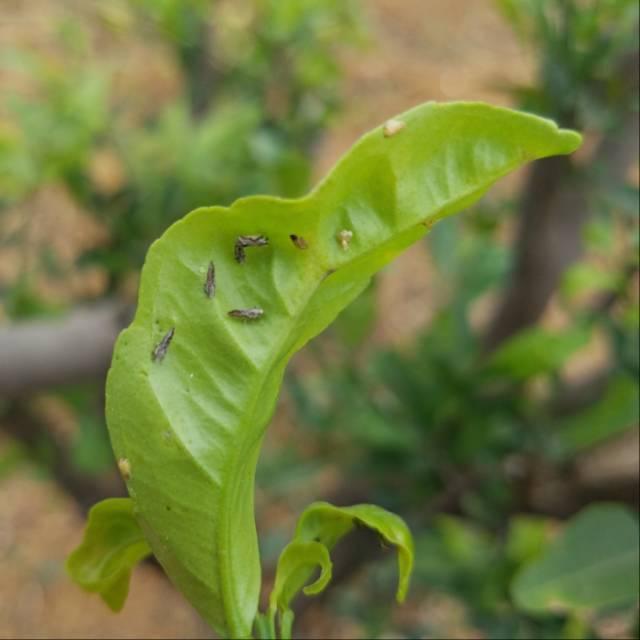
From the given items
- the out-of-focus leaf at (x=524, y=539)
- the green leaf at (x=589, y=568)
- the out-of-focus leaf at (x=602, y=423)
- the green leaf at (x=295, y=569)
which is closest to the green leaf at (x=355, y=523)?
the green leaf at (x=295, y=569)

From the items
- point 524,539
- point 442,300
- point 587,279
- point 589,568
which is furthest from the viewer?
point 442,300

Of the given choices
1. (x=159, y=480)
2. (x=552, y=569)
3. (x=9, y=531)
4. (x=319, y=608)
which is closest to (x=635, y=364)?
(x=552, y=569)

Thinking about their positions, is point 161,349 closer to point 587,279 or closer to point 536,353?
point 536,353

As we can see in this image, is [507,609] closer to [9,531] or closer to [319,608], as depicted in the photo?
[319,608]

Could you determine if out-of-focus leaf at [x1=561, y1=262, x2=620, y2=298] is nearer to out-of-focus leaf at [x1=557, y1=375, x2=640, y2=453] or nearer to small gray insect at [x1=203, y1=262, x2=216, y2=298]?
out-of-focus leaf at [x1=557, y1=375, x2=640, y2=453]

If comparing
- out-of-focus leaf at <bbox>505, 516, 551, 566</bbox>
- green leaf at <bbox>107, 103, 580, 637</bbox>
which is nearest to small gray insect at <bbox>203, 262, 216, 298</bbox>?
green leaf at <bbox>107, 103, 580, 637</bbox>

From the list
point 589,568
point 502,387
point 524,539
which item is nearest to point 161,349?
point 589,568

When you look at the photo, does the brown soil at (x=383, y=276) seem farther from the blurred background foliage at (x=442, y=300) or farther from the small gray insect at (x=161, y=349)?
the small gray insect at (x=161, y=349)
